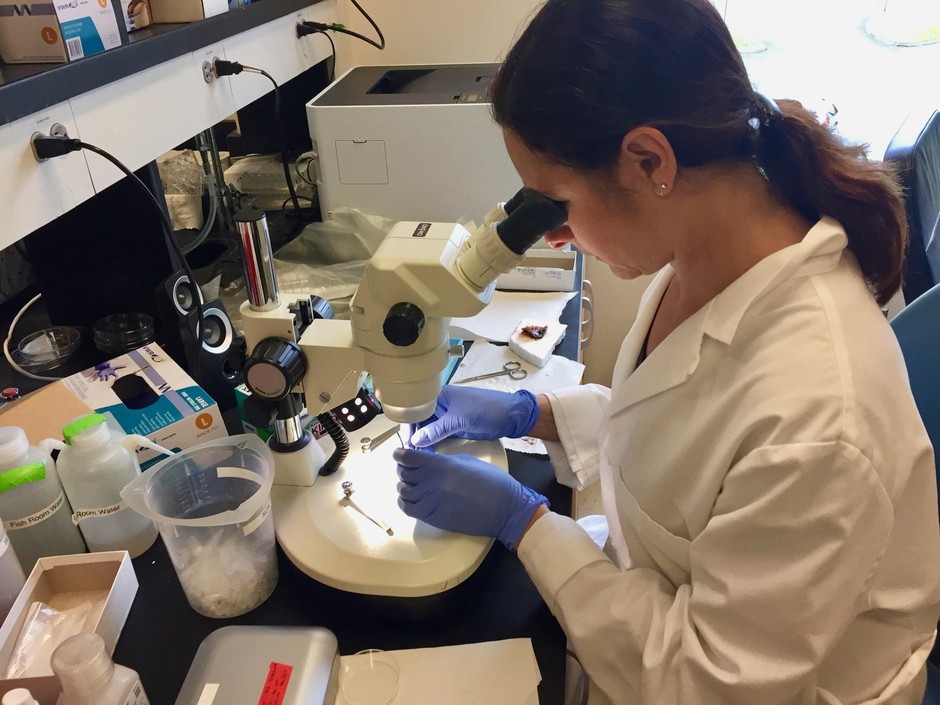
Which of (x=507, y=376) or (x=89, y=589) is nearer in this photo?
(x=89, y=589)

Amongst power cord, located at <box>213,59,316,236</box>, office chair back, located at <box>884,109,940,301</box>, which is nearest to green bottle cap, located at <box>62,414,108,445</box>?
power cord, located at <box>213,59,316,236</box>

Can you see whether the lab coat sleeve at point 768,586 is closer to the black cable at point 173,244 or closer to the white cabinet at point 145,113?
the black cable at point 173,244

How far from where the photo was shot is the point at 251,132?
1.85 metres

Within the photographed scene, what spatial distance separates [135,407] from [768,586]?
0.82 meters

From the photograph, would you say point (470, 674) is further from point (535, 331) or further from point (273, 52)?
point (273, 52)

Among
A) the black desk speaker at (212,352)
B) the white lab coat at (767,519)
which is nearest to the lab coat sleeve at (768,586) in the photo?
the white lab coat at (767,519)

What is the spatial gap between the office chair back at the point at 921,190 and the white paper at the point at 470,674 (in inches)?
46.2

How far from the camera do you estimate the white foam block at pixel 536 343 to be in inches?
50.8

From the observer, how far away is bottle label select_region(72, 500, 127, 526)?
84 centimetres

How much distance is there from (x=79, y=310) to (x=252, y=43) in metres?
0.63

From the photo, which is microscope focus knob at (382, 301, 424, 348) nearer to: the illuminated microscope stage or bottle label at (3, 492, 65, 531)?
the illuminated microscope stage

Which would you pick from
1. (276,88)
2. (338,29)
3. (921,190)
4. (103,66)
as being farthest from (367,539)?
(338,29)

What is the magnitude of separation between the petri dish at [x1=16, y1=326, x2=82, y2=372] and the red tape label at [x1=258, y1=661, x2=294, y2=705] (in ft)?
2.57

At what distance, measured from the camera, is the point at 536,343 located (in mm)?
1314
